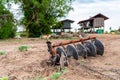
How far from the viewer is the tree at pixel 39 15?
38.7 m

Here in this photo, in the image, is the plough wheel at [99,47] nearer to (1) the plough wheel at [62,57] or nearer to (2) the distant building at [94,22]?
(1) the plough wheel at [62,57]

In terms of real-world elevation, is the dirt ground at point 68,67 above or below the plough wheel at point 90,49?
below

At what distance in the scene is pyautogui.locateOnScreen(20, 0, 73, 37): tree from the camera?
38719 mm

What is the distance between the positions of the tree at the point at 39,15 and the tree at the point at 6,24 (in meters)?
3.15

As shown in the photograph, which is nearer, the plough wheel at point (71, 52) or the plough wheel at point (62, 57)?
the plough wheel at point (62, 57)

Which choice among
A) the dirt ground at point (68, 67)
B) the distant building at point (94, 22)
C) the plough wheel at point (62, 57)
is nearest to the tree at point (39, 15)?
the distant building at point (94, 22)

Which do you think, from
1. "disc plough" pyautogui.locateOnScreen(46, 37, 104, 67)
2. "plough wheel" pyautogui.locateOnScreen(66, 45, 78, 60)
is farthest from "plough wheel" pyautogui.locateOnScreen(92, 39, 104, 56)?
"plough wheel" pyautogui.locateOnScreen(66, 45, 78, 60)

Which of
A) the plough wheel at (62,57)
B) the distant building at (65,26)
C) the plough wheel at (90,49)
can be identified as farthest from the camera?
the distant building at (65,26)

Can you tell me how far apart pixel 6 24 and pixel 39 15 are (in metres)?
4.35

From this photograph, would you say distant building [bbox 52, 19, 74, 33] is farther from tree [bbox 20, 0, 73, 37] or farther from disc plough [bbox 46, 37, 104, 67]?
disc plough [bbox 46, 37, 104, 67]

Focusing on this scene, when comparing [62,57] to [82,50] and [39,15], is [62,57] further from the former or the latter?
[39,15]

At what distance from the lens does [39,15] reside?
38.5 m

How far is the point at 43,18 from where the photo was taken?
39.2m

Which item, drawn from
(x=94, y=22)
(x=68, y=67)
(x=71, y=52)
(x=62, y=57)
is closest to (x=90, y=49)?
(x=71, y=52)
